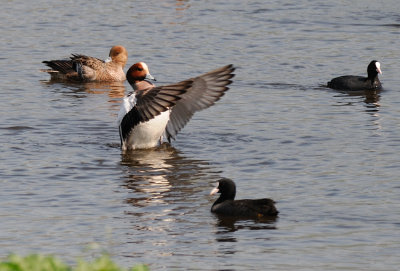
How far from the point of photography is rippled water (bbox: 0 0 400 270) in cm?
956

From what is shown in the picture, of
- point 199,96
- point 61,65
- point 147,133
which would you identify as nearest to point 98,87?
point 61,65

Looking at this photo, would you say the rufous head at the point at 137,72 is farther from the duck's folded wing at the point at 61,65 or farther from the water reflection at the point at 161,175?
the duck's folded wing at the point at 61,65

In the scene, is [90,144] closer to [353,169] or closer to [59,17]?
[353,169]

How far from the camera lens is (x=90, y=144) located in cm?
1445

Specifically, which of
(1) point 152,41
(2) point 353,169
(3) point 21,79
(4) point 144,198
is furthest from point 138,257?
(1) point 152,41

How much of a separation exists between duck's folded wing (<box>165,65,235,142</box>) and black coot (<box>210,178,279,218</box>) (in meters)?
3.20

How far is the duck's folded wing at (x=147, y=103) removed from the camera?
13398 mm

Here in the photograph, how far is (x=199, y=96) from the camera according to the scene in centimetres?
1429

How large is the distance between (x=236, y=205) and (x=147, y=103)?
3465 mm

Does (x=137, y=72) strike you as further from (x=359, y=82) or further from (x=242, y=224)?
(x=359, y=82)

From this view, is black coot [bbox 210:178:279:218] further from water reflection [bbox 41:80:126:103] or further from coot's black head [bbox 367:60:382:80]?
coot's black head [bbox 367:60:382:80]

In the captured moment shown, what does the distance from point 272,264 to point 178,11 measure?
64.1ft

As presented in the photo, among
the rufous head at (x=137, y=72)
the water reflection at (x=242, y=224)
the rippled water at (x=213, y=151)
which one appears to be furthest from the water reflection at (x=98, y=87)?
the water reflection at (x=242, y=224)

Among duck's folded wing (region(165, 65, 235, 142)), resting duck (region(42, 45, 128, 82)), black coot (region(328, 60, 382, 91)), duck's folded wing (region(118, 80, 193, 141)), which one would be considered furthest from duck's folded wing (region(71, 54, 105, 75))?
duck's folded wing (region(118, 80, 193, 141))
